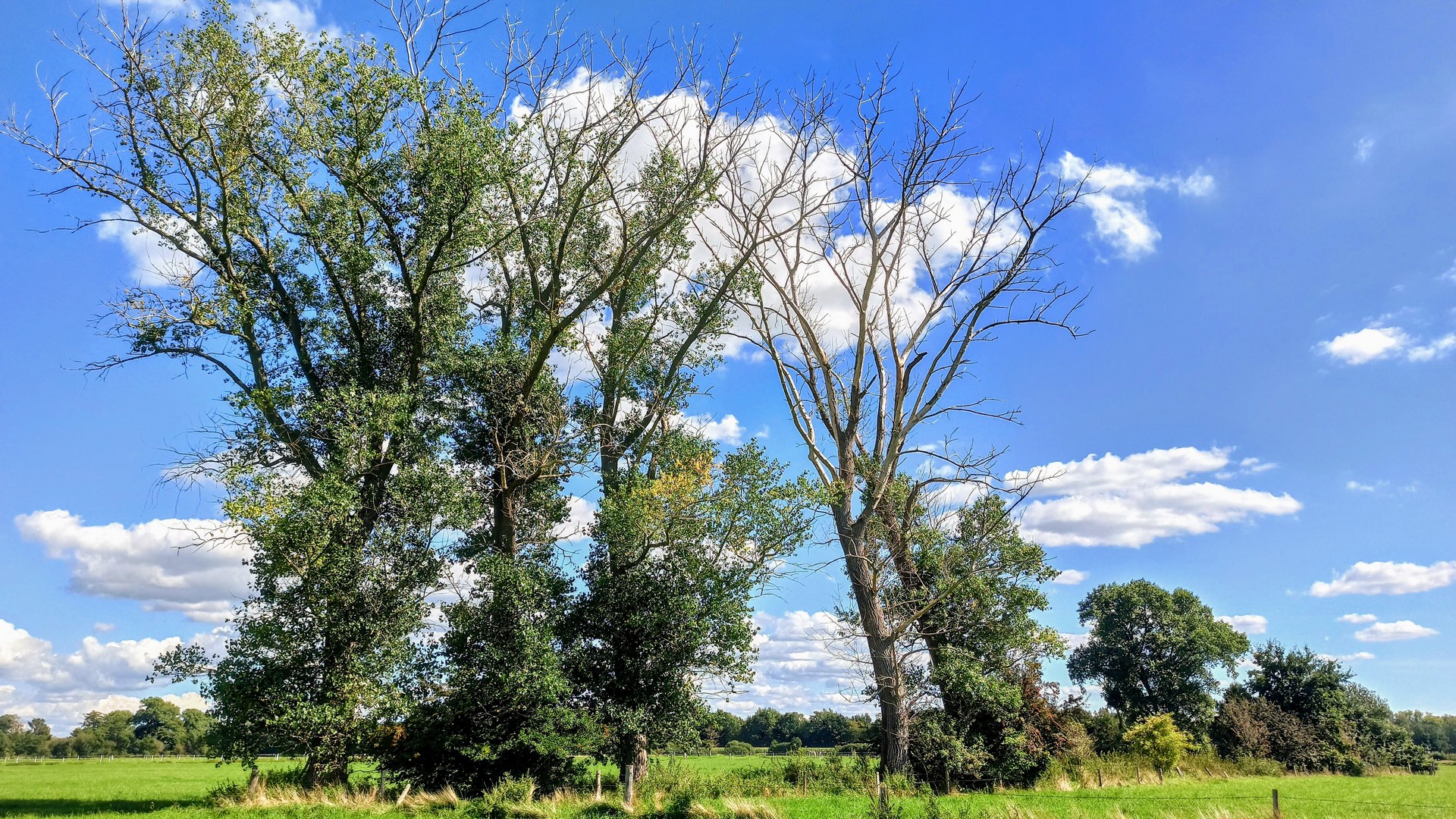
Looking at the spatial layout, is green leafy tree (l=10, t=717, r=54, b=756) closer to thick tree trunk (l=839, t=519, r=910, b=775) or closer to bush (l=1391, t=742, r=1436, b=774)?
thick tree trunk (l=839, t=519, r=910, b=775)

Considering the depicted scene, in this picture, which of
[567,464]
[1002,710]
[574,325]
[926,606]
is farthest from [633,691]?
[1002,710]

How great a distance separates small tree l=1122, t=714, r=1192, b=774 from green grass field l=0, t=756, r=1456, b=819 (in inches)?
A: 50.1

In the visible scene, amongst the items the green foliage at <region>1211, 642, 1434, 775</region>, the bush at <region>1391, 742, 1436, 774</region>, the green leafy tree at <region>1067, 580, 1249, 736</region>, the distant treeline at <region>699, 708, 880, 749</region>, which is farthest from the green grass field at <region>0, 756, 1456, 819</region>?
the distant treeline at <region>699, 708, 880, 749</region>

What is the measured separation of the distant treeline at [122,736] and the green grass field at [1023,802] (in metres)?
46.1

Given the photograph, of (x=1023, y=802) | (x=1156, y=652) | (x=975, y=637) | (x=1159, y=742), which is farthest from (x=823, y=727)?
(x=1023, y=802)

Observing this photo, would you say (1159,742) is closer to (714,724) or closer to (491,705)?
(714,724)

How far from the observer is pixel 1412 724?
81188 millimetres

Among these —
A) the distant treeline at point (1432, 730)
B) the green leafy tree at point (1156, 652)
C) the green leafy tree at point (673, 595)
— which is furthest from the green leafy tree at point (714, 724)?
the distant treeline at point (1432, 730)

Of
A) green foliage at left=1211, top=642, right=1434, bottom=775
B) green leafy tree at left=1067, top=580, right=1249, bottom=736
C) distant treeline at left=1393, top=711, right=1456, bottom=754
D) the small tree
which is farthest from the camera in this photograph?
distant treeline at left=1393, top=711, right=1456, bottom=754

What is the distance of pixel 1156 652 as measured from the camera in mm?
45344

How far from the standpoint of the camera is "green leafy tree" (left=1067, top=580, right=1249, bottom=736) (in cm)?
4309

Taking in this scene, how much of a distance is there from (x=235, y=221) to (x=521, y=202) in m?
7.25

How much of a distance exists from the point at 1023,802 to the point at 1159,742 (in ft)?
48.9

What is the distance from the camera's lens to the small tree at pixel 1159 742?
28719 mm
